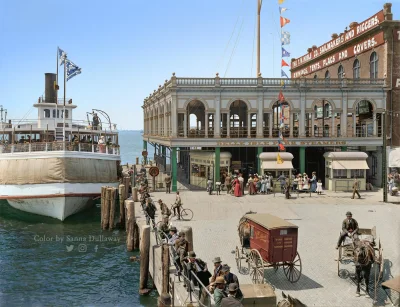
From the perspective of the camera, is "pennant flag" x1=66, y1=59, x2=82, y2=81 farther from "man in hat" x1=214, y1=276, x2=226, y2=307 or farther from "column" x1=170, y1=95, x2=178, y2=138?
"man in hat" x1=214, y1=276, x2=226, y2=307

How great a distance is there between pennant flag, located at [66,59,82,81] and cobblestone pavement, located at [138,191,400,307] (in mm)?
11301

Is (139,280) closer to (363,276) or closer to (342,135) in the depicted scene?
(363,276)

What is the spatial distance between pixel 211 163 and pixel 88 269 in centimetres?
1818

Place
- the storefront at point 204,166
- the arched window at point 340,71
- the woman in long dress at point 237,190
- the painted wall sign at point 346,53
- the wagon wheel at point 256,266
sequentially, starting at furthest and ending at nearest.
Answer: the arched window at point 340,71, the painted wall sign at point 346,53, the storefront at point 204,166, the woman in long dress at point 237,190, the wagon wheel at point 256,266

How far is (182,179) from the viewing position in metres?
45.0

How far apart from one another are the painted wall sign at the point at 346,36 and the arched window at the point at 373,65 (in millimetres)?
2674

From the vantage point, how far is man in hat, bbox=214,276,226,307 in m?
11.3

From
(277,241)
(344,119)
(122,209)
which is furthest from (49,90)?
(277,241)

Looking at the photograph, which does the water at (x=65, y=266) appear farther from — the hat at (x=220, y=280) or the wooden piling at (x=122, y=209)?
the hat at (x=220, y=280)

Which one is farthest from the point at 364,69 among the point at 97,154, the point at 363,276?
the point at 363,276

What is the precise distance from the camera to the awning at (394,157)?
1501 inches

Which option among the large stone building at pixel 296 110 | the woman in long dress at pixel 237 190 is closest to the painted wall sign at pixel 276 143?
the large stone building at pixel 296 110

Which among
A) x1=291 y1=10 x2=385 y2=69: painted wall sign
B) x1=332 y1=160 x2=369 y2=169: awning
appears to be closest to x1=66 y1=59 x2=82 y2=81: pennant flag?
x1=332 y1=160 x2=369 y2=169: awning

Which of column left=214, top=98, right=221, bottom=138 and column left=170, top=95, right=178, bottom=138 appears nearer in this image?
column left=170, top=95, right=178, bottom=138
